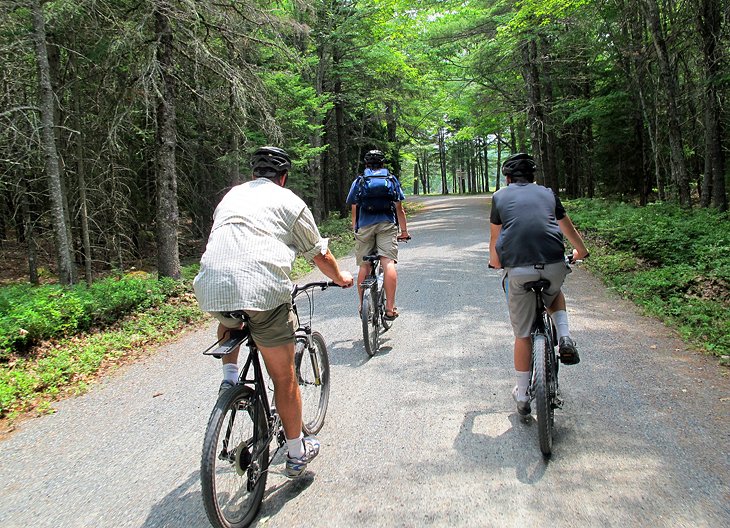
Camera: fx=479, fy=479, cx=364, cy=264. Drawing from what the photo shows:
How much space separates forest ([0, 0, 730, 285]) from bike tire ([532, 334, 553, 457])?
7290 mm

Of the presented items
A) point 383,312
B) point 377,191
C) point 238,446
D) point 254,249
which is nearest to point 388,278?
point 383,312

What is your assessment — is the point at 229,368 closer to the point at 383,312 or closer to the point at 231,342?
the point at 231,342

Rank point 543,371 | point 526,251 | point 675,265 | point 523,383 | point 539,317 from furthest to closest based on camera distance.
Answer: point 675,265
point 523,383
point 539,317
point 526,251
point 543,371

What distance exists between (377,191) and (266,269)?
10.3ft

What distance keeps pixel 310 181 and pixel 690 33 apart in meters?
11.0

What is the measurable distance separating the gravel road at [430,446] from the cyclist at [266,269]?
1.77 feet

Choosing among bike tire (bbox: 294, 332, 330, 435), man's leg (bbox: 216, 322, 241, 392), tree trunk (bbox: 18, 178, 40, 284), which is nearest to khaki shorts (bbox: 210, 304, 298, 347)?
man's leg (bbox: 216, 322, 241, 392)

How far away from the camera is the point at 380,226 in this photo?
556cm

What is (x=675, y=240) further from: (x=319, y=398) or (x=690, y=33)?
(x=319, y=398)

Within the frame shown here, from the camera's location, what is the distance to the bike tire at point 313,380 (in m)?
3.28

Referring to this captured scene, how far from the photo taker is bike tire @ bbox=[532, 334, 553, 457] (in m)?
2.93

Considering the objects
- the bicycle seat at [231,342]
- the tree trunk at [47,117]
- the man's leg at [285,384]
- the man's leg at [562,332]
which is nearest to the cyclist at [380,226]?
the man's leg at [562,332]

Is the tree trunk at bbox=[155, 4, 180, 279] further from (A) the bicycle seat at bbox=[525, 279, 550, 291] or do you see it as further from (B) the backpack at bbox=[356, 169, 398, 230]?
(A) the bicycle seat at bbox=[525, 279, 550, 291]

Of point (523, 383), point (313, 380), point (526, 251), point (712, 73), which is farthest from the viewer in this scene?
point (712, 73)
